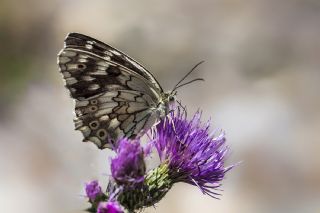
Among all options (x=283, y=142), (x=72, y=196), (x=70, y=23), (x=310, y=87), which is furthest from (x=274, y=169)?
(x=70, y=23)

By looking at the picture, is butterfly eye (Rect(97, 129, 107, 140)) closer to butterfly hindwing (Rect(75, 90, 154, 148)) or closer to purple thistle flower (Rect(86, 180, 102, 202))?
butterfly hindwing (Rect(75, 90, 154, 148))

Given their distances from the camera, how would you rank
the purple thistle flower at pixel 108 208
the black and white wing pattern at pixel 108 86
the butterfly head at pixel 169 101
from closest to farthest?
the purple thistle flower at pixel 108 208 < the black and white wing pattern at pixel 108 86 < the butterfly head at pixel 169 101

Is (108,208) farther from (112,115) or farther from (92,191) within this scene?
(112,115)

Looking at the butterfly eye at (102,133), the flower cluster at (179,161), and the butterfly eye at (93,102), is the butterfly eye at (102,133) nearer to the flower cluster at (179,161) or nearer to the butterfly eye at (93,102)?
the butterfly eye at (93,102)

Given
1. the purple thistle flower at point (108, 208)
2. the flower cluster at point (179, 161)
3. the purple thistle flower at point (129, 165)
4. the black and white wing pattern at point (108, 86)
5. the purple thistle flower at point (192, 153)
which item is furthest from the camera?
the black and white wing pattern at point (108, 86)

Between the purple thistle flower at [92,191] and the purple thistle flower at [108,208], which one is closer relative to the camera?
the purple thistle flower at [108,208]

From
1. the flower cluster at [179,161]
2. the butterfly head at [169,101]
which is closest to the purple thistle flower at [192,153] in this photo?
the flower cluster at [179,161]
